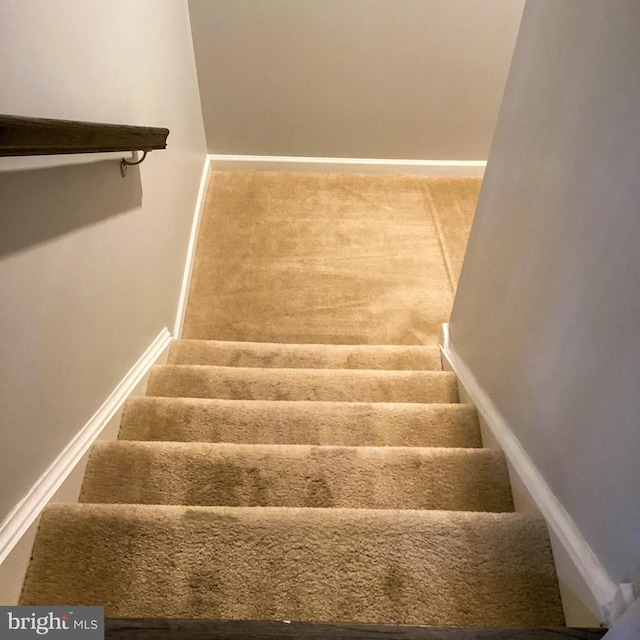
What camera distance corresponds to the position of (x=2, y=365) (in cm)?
107

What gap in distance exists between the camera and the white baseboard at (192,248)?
2695mm

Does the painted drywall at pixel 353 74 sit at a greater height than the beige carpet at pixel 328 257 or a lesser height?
greater

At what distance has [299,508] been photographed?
1.20 meters

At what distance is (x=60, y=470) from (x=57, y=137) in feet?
2.45

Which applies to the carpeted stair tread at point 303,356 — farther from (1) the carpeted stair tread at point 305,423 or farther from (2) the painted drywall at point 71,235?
(1) the carpeted stair tread at point 305,423

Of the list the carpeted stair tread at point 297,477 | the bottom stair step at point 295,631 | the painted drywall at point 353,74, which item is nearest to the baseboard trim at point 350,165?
the painted drywall at point 353,74

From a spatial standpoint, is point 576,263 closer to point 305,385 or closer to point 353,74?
point 305,385

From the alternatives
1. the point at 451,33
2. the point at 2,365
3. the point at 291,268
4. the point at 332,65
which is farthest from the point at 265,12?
the point at 2,365

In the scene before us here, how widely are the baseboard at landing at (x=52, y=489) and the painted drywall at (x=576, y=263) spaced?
1.09 metres

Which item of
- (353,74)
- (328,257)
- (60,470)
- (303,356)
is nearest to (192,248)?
(328,257)

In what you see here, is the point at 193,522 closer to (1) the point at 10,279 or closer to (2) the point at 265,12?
(1) the point at 10,279

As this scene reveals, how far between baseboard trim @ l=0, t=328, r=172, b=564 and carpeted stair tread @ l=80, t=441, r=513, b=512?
0.23 feet

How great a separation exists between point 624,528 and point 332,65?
2.99 m

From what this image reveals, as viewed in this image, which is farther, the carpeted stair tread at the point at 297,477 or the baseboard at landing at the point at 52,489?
the carpeted stair tread at the point at 297,477
